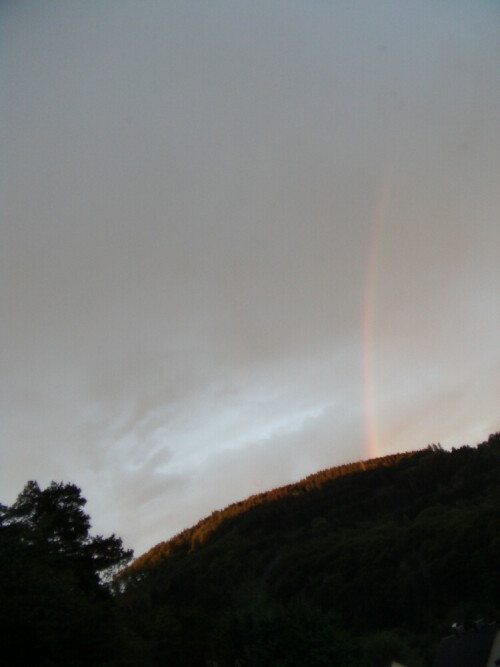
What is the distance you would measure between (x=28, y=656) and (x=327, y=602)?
7842 cm

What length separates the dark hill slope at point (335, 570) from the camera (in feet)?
106

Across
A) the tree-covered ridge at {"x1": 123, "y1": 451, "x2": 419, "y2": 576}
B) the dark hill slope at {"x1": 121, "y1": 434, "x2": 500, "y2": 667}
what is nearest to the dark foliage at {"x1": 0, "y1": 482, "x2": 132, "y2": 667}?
the dark hill slope at {"x1": 121, "y1": 434, "x2": 500, "y2": 667}

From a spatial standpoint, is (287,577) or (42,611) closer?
(42,611)

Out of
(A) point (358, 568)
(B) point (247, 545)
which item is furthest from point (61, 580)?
(B) point (247, 545)

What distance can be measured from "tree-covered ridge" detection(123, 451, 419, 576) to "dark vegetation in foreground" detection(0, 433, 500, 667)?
2.47ft

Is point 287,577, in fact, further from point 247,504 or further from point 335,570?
point 247,504

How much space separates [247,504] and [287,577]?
185ft

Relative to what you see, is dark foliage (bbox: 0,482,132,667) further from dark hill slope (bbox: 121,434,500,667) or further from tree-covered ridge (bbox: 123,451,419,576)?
tree-covered ridge (bbox: 123,451,419,576)

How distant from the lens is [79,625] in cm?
2402

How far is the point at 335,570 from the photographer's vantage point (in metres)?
99.4

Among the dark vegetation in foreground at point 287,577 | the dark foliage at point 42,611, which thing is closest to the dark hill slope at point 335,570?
the dark vegetation in foreground at point 287,577

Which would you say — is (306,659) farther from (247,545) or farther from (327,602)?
(247,545)

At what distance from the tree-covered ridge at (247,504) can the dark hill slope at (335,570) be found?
0.59 metres

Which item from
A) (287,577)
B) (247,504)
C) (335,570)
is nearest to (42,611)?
(335,570)
